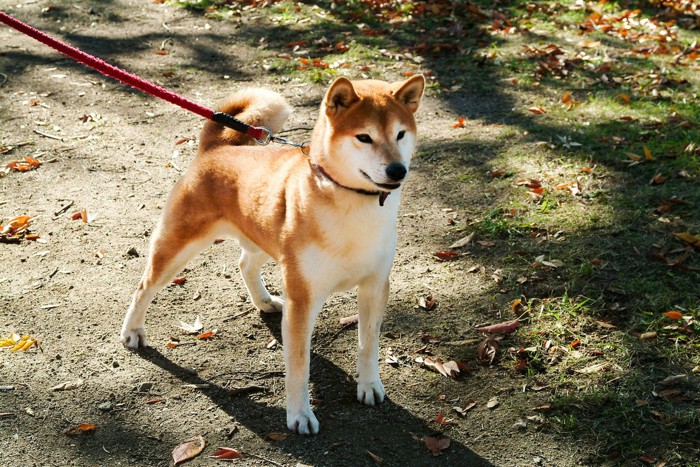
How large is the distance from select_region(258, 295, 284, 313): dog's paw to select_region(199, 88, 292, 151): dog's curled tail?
1044 millimetres

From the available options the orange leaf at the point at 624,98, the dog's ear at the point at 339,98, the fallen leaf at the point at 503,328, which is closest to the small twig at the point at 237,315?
the fallen leaf at the point at 503,328

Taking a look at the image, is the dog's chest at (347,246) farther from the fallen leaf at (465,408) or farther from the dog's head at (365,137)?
the fallen leaf at (465,408)

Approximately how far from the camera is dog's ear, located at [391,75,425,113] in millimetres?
3703

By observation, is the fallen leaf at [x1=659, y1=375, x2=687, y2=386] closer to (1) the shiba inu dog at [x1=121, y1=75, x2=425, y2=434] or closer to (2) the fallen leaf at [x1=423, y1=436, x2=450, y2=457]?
(2) the fallen leaf at [x1=423, y1=436, x2=450, y2=457]

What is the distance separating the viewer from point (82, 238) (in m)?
5.95

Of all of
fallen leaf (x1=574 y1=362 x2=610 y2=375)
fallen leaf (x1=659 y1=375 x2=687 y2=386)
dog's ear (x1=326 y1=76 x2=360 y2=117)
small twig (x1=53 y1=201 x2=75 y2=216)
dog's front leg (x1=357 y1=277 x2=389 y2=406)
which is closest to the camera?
dog's ear (x1=326 y1=76 x2=360 y2=117)

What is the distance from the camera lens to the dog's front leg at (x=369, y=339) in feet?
12.9

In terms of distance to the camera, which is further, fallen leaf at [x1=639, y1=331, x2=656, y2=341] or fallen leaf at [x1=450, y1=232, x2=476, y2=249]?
fallen leaf at [x1=450, y1=232, x2=476, y2=249]

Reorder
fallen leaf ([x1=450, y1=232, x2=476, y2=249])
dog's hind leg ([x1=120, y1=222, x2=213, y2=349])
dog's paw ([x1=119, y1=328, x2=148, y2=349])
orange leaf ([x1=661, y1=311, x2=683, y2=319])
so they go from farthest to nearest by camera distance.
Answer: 1. fallen leaf ([x1=450, y1=232, x2=476, y2=249])
2. dog's paw ([x1=119, y1=328, x2=148, y2=349])
3. orange leaf ([x1=661, y1=311, x2=683, y2=319])
4. dog's hind leg ([x1=120, y1=222, x2=213, y2=349])

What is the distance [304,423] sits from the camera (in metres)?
3.86

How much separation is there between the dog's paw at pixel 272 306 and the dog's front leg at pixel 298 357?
3.74ft

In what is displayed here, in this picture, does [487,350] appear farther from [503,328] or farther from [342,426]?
[342,426]

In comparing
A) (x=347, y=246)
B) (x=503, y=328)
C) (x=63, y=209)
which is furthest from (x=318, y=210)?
(x=63, y=209)

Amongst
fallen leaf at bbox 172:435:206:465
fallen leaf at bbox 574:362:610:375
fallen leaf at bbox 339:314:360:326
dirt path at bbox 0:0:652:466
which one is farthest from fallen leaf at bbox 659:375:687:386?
fallen leaf at bbox 172:435:206:465
